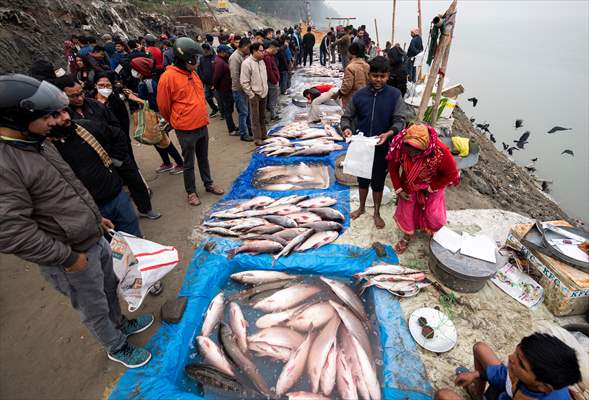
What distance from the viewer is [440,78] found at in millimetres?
4938

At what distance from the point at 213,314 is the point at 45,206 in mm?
1880

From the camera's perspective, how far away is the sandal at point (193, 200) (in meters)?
4.91

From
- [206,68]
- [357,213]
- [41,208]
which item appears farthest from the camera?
[206,68]

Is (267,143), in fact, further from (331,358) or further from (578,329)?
(578,329)

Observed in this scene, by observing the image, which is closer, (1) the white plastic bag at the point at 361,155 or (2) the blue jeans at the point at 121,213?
(2) the blue jeans at the point at 121,213

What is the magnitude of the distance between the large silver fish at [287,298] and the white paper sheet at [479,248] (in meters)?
1.74

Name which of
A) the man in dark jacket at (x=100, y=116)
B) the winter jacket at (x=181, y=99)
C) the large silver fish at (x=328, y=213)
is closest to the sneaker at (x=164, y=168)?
the man in dark jacket at (x=100, y=116)

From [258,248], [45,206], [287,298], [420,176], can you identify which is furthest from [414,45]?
[45,206]

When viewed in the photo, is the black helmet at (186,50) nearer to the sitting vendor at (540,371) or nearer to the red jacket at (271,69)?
the red jacket at (271,69)

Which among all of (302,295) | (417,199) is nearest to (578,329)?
(417,199)

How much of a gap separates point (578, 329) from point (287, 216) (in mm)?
3457

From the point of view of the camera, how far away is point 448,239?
10.8ft

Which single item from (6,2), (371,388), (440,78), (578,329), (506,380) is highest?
(6,2)

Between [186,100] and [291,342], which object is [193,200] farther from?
[291,342]
